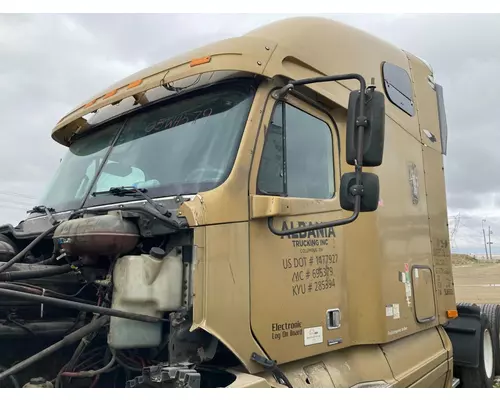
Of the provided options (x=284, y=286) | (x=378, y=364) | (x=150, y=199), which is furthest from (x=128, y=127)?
(x=378, y=364)

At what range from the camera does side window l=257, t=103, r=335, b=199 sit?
3.08 metres

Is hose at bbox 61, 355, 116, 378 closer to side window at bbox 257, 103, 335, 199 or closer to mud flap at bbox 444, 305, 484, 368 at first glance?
side window at bbox 257, 103, 335, 199

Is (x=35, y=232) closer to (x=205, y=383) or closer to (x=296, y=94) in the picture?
(x=205, y=383)

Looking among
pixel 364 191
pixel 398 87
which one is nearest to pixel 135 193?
pixel 364 191

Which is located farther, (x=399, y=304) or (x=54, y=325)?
(x=399, y=304)

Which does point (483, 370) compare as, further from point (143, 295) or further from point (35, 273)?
point (35, 273)

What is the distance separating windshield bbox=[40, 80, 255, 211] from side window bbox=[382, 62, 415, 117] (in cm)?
181

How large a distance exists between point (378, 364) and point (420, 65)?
10.4 feet

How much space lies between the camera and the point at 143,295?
8.61 ft

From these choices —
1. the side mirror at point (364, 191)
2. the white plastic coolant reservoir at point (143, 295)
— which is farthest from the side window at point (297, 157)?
the white plastic coolant reservoir at point (143, 295)

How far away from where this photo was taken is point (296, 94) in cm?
330

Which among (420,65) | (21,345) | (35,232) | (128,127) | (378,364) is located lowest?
(378,364)

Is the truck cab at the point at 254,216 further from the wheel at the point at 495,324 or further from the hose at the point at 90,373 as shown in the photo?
the wheel at the point at 495,324

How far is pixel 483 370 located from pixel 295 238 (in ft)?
11.6
